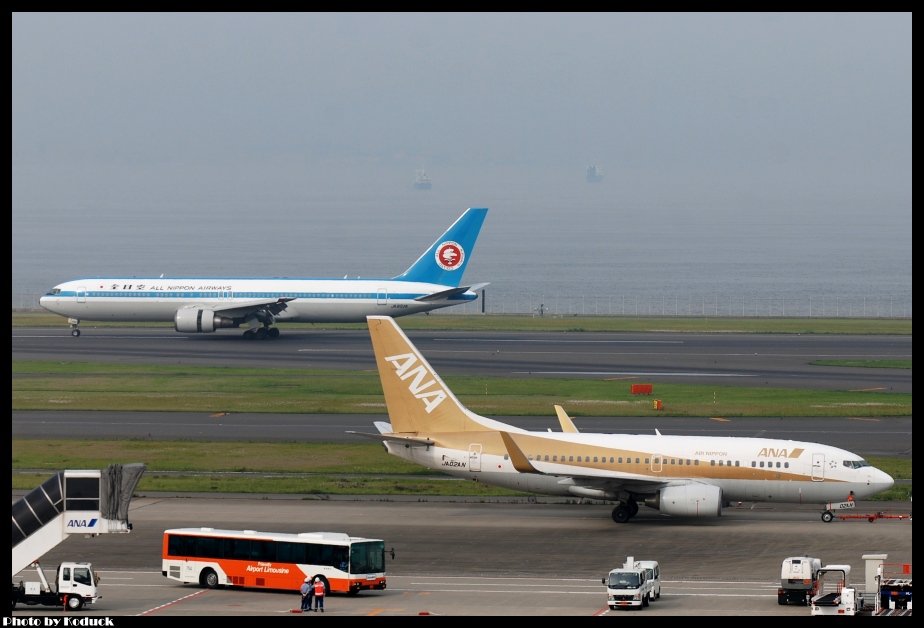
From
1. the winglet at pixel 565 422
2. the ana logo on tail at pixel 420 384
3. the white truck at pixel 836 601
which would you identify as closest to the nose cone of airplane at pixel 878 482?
the winglet at pixel 565 422

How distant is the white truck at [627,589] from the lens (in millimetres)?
40344

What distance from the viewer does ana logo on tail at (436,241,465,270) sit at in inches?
4975

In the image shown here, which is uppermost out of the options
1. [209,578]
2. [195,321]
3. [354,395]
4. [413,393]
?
[195,321]

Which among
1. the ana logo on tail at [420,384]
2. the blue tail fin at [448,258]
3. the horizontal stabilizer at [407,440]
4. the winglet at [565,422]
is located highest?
the blue tail fin at [448,258]

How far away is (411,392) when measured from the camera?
188 feet

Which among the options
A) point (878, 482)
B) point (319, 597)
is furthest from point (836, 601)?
point (878, 482)

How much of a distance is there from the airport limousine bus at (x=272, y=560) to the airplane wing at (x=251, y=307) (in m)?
78.7

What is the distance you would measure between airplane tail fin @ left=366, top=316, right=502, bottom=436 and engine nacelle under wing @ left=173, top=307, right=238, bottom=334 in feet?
220

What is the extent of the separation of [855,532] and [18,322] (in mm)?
107919

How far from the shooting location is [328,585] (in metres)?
43.5

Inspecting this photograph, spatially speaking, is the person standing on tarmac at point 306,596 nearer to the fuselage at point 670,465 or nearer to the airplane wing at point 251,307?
the fuselage at point 670,465

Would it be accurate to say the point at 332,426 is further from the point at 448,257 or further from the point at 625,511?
the point at 448,257

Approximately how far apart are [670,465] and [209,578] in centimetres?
1985

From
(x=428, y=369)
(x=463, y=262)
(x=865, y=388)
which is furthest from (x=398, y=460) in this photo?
(x=463, y=262)
